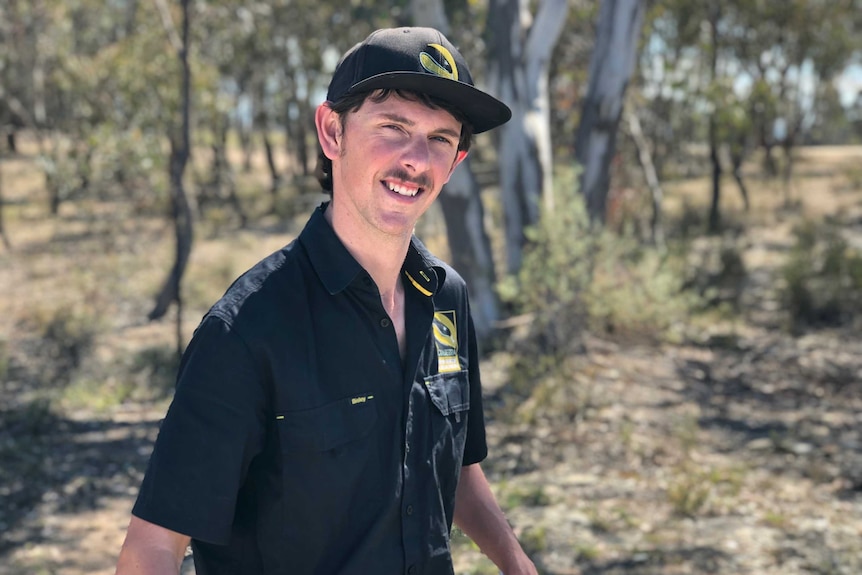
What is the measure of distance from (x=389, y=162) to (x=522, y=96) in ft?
23.2

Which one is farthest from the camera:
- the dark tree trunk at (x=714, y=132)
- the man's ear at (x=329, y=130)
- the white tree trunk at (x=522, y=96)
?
the dark tree trunk at (x=714, y=132)

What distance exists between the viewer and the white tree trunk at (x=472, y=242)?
8.77 m

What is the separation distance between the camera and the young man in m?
1.53

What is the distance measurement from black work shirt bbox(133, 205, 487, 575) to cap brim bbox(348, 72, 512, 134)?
12.3 inches

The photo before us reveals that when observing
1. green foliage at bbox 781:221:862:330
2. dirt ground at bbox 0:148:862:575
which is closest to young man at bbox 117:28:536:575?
dirt ground at bbox 0:148:862:575

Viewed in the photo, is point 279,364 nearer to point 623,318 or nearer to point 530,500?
point 530,500

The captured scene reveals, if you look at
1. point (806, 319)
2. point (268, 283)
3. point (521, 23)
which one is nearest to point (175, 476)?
point (268, 283)

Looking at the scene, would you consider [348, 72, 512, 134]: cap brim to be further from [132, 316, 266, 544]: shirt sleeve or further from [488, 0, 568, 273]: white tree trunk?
[488, 0, 568, 273]: white tree trunk

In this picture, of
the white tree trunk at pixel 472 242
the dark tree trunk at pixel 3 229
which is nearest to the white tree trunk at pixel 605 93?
the white tree trunk at pixel 472 242

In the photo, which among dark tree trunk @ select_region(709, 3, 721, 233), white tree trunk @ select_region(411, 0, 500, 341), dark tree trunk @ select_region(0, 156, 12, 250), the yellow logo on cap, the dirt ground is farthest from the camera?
dark tree trunk @ select_region(0, 156, 12, 250)

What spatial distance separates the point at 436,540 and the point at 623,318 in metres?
7.56

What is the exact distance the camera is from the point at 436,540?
1.83 m

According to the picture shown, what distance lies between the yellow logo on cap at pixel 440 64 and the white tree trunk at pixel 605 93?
6812 millimetres

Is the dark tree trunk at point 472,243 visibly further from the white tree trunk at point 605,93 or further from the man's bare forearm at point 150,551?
the man's bare forearm at point 150,551
